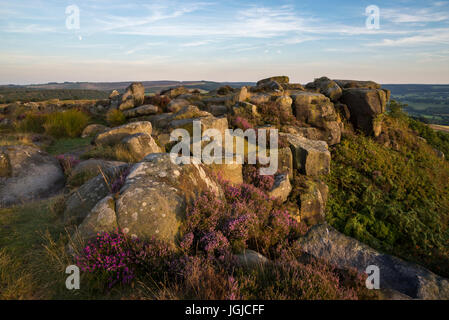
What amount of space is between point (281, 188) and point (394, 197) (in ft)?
23.2

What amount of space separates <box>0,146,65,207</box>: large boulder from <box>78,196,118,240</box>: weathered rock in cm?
532

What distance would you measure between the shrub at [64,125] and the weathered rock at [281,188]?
51.4 ft

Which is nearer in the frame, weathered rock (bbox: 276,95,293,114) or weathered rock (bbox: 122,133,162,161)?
weathered rock (bbox: 122,133,162,161)

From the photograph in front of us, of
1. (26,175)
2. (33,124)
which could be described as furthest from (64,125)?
(26,175)

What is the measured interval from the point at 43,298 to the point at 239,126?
411 inches

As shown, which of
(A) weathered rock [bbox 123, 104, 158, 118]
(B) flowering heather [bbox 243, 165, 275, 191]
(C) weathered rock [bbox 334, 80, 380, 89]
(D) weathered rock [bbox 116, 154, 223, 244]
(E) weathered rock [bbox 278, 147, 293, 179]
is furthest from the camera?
(C) weathered rock [bbox 334, 80, 380, 89]

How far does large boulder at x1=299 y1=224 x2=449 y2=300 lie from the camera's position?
212 inches

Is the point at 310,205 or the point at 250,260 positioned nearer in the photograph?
the point at 250,260

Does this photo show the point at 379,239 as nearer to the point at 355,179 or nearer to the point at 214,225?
the point at 355,179

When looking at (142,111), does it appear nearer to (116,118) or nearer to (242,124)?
(116,118)

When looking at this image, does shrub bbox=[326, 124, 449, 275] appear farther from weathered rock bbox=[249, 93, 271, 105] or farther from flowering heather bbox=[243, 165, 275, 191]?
weathered rock bbox=[249, 93, 271, 105]

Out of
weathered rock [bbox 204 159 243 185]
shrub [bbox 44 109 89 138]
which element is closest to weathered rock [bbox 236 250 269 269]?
weathered rock [bbox 204 159 243 185]

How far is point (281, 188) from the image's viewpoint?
25.7 feet

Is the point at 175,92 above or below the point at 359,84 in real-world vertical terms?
below
